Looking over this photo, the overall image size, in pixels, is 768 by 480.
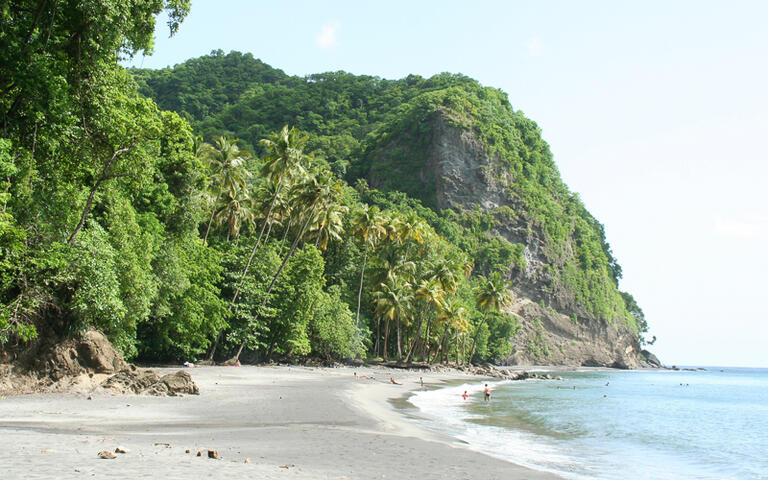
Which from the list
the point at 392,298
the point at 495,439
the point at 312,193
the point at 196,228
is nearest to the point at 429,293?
the point at 392,298

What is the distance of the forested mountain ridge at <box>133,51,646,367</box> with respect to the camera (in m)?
99.2

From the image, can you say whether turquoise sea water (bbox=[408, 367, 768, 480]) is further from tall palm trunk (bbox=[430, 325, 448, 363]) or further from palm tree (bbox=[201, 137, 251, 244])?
tall palm trunk (bbox=[430, 325, 448, 363])

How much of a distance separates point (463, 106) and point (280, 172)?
254 feet

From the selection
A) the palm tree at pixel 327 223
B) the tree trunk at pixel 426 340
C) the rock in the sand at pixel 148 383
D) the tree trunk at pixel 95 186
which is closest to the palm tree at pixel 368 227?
A: the palm tree at pixel 327 223

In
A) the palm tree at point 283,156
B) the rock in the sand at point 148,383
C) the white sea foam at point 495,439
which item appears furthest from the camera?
the palm tree at point 283,156

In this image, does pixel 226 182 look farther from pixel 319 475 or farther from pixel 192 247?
pixel 319 475

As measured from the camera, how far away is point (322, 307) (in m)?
43.3

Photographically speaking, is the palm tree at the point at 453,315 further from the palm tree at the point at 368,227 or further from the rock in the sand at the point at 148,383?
the rock in the sand at the point at 148,383

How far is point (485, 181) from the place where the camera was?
338 ft

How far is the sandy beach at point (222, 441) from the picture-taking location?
24.8ft

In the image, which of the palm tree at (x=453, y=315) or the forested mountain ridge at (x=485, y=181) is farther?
the forested mountain ridge at (x=485, y=181)

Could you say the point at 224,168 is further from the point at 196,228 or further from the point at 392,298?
the point at 392,298

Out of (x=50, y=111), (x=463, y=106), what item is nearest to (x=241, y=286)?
(x=50, y=111)

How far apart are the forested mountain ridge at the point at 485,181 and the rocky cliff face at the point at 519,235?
0.21 metres
